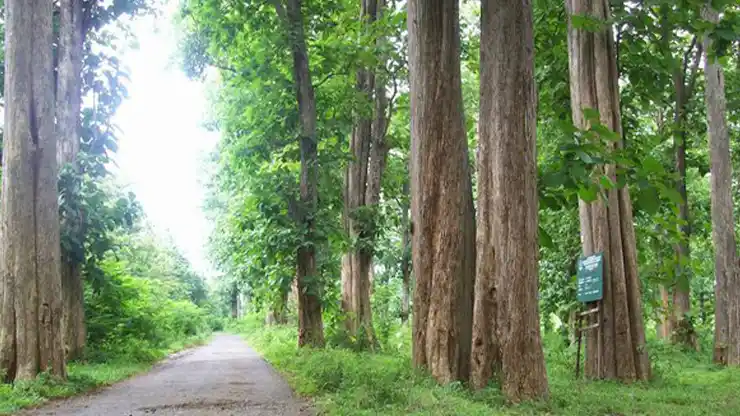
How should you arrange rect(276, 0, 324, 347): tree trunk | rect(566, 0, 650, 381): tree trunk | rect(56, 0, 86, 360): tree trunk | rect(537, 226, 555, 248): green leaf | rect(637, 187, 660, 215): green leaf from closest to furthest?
1. rect(637, 187, 660, 215): green leaf
2. rect(537, 226, 555, 248): green leaf
3. rect(566, 0, 650, 381): tree trunk
4. rect(56, 0, 86, 360): tree trunk
5. rect(276, 0, 324, 347): tree trunk

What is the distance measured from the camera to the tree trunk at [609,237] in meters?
11.4

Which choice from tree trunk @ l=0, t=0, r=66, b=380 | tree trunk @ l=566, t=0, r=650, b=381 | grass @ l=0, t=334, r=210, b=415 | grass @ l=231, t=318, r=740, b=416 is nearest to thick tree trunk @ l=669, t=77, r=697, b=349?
grass @ l=231, t=318, r=740, b=416

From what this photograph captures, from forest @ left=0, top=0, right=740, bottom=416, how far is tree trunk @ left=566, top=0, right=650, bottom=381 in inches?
1.5

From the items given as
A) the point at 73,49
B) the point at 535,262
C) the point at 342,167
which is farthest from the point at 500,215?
the point at 342,167

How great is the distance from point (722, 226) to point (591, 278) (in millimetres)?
6216

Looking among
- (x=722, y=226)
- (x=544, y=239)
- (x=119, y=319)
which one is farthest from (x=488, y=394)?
(x=119, y=319)

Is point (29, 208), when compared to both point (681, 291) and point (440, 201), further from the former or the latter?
point (681, 291)

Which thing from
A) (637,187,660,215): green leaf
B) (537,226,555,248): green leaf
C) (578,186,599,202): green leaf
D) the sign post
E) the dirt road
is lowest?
the dirt road

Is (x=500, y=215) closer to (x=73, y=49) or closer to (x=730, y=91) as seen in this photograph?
(x=73, y=49)

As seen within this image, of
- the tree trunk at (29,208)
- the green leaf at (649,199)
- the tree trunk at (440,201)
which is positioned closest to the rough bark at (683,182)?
the tree trunk at (440,201)

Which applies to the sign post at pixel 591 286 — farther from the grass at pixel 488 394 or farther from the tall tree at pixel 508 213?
the tall tree at pixel 508 213

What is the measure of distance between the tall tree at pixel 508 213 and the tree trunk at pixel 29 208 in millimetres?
6376

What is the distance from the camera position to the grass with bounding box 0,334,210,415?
851 cm

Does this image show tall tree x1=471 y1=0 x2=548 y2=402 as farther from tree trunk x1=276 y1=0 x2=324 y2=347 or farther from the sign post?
tree trunk x1=276 y1=0 x2=324 y2=347
